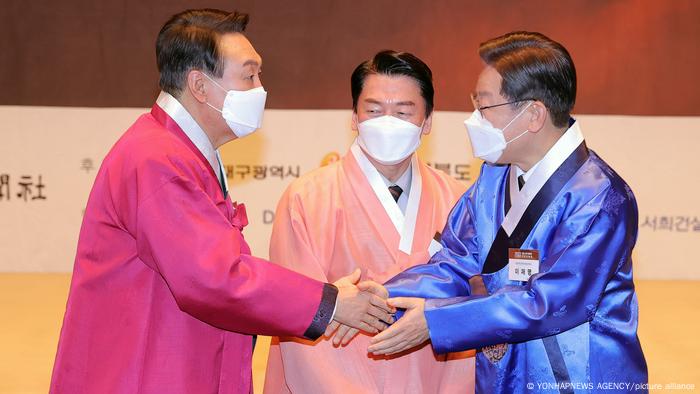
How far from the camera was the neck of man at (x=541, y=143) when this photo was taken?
7.15ft

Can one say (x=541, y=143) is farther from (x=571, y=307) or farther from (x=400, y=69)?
(x=400, y=69)

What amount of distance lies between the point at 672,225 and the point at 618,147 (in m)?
0.71

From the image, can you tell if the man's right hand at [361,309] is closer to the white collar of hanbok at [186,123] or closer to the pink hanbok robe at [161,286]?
the pink hanbok robe at [161,286]

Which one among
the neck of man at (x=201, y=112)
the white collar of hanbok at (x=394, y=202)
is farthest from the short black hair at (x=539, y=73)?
the neck of man at (x=201, y=112)

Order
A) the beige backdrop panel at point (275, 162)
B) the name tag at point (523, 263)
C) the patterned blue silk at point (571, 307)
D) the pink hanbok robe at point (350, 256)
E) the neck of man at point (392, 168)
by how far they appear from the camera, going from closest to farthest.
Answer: the patterned blue silk at point (571, 307)
the name tag at point (523, 263)
the pink hanbok robe at point (350, 256)
the neck of man at point (392, 168)
the beige backdrop panel at point (275, 162)

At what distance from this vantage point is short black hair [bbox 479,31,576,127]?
6.99 feet

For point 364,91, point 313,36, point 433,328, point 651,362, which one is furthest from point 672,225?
point 433,328

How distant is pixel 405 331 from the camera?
2.24m

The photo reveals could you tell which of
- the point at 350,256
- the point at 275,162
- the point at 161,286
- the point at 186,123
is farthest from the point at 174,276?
the point at 275,162

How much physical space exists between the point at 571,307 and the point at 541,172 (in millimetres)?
362

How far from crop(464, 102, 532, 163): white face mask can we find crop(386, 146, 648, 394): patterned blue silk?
22 cm

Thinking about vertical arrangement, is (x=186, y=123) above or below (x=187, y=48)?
below

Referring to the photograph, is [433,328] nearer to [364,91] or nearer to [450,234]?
[450,234]

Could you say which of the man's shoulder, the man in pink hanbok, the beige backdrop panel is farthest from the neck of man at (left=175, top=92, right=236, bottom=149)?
the beige backdrop panel
